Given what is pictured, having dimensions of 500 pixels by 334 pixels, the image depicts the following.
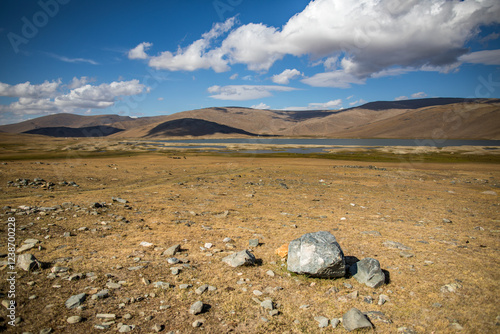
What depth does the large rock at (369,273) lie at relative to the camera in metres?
7.13

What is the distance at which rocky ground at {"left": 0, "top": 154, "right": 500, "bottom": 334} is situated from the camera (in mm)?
5703

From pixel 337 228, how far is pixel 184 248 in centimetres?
686

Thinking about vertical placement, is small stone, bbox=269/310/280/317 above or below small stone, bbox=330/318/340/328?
above

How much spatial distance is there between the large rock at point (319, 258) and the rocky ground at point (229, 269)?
0.27 m

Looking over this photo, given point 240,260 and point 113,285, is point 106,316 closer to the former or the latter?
point 113,285

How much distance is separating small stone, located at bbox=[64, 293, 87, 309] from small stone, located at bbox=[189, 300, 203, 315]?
2.55 meters

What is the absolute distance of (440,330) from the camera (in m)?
5.48

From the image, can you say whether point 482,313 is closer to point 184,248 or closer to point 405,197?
point 184,248

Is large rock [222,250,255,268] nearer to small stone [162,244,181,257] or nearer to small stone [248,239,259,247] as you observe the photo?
small stone [248,239,259,247]

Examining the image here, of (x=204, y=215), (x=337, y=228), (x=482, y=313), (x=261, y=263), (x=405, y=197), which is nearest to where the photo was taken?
(x=482, y=313)

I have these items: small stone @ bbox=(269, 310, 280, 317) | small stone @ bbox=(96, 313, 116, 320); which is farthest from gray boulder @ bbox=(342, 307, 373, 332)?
small stone @ bbox=(96, 313, 116, 320)

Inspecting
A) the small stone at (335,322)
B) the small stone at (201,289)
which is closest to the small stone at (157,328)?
the small stone at (201,289)

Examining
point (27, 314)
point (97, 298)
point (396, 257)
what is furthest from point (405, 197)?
point (27, 314)

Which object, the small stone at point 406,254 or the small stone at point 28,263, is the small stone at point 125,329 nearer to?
the small stone at point 28,263
